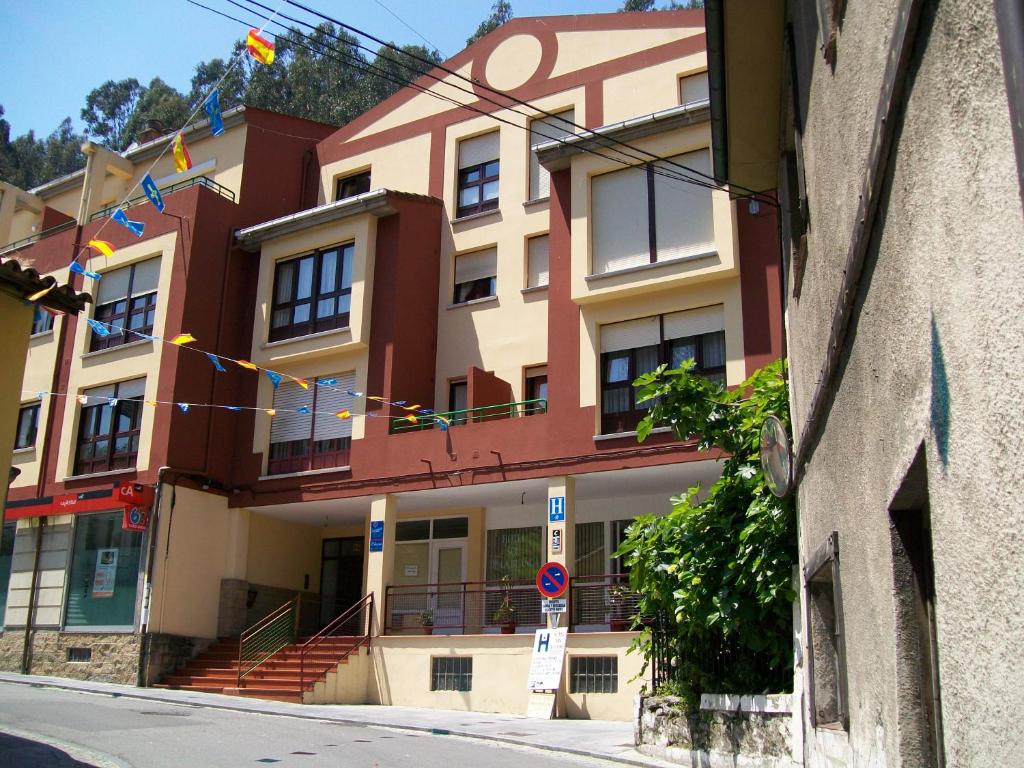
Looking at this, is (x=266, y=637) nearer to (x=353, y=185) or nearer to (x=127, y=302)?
(x=127, y=302)

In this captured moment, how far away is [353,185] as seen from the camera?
27.6m

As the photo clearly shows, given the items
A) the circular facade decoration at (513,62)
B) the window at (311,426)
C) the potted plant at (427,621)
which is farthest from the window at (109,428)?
the circular facade decoration at (513,62)

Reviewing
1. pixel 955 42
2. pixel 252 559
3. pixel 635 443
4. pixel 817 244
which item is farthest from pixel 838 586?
pixel 252 559

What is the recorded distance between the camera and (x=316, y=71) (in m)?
58.3

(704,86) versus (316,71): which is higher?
(316,71)

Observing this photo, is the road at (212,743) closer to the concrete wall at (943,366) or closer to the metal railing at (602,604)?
the metal railing at (602,604)

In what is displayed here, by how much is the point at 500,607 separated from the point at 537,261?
795cm

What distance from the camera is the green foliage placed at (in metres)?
10.3

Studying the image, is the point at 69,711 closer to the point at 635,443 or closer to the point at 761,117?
the point at 635,443

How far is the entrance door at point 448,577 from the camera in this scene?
71.8ft

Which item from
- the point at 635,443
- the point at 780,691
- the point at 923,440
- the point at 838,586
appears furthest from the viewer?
the point at 635,443

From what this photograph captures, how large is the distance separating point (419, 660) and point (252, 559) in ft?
19.8

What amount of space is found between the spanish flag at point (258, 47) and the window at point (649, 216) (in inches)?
345

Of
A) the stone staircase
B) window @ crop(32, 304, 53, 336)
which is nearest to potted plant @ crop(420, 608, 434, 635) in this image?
the stone staircase
